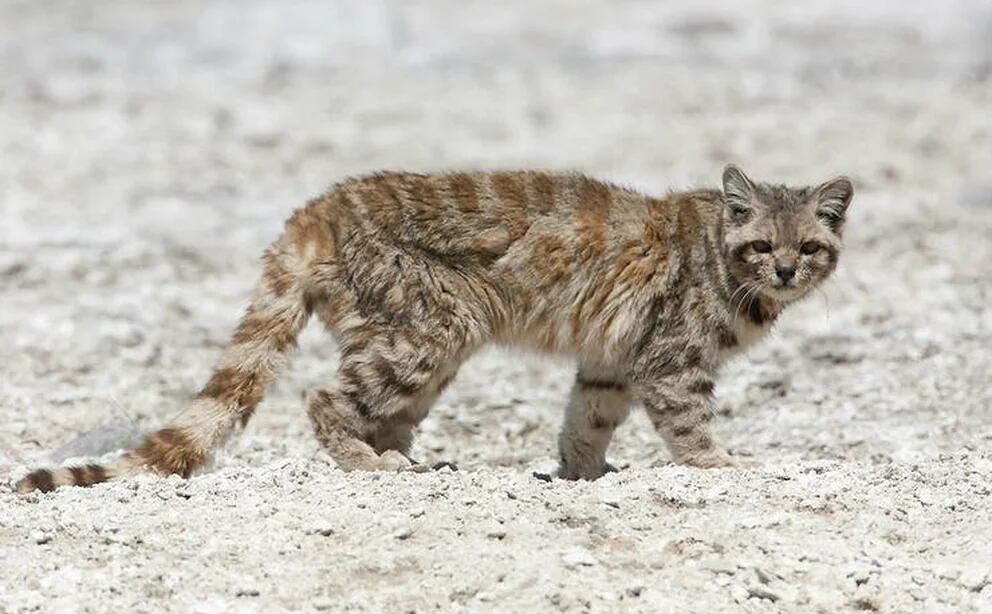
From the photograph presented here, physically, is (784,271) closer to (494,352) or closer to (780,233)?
(780,233)

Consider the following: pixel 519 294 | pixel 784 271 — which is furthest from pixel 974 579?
pixel 519 294

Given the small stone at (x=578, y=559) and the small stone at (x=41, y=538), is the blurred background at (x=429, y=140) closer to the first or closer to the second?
the small stone at (x=41, y=538)

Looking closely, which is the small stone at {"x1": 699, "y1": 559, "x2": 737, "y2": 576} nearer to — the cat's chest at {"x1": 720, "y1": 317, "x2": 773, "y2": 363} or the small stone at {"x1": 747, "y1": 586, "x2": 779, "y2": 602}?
the small stone at {"x1": 747, "y1": 586, "x2": 779, "y2": 602}

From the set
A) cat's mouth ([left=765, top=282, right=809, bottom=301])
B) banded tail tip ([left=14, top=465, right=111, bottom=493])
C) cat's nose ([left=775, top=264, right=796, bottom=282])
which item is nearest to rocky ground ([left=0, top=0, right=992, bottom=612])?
banded tail tip ([left=14, top=465, right=111, bottom=493])

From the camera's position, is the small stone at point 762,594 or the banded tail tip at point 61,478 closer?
the small stone at point 762,594

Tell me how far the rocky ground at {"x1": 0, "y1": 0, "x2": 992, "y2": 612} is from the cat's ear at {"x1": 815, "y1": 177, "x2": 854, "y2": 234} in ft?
3.81

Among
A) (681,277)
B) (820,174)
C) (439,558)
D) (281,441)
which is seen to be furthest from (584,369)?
(820,174)

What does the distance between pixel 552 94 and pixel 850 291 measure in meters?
7.04

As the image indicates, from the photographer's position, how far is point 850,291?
36.5 ft

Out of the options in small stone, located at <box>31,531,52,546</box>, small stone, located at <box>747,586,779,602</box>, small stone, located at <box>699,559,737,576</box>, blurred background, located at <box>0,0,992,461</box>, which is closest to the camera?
small stone, located at <box>747,586,779,602</box>

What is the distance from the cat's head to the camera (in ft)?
24.5

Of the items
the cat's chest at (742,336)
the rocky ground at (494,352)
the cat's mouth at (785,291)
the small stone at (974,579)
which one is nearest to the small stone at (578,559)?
the rocky ground at (494,352)

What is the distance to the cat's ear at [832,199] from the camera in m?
7.64

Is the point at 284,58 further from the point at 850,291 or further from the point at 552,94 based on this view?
the point at 850,291
